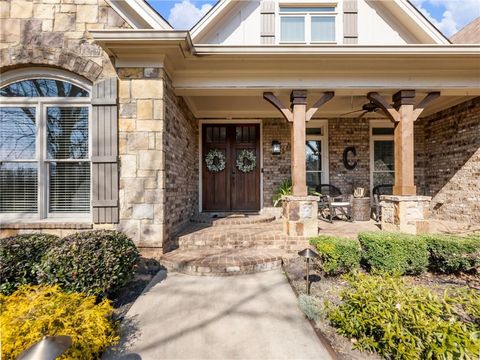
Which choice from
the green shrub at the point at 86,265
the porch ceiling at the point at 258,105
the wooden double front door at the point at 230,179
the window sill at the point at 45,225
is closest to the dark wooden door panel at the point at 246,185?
the wooden double front door at the point at 230,179

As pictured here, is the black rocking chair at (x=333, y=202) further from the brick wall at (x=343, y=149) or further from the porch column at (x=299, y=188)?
the porch column at (x=299, y=188)

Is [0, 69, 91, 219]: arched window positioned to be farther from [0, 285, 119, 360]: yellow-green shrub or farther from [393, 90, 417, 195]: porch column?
[393, 90, 417, 195]: porch column

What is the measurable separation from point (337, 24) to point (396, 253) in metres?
5.35

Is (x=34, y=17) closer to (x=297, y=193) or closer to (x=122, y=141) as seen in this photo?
(x=122, y=141)

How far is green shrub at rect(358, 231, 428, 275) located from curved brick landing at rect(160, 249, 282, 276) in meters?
1.28

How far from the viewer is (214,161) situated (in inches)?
263

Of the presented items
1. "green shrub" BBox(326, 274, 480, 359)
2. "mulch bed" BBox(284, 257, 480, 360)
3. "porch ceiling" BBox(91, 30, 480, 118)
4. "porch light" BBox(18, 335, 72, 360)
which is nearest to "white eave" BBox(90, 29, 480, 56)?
"porch ceiling" BBox(91, 30, 480, 118)

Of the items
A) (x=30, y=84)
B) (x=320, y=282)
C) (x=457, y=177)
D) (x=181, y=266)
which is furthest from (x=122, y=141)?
(x=457, y=177)

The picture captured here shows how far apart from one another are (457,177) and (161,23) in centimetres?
715

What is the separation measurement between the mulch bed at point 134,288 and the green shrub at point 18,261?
892mm

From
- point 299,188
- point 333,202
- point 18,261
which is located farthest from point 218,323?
point 333,202

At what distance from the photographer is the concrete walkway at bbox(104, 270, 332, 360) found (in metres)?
1.97

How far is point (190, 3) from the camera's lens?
600 cm

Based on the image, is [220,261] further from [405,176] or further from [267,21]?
[267,21]
